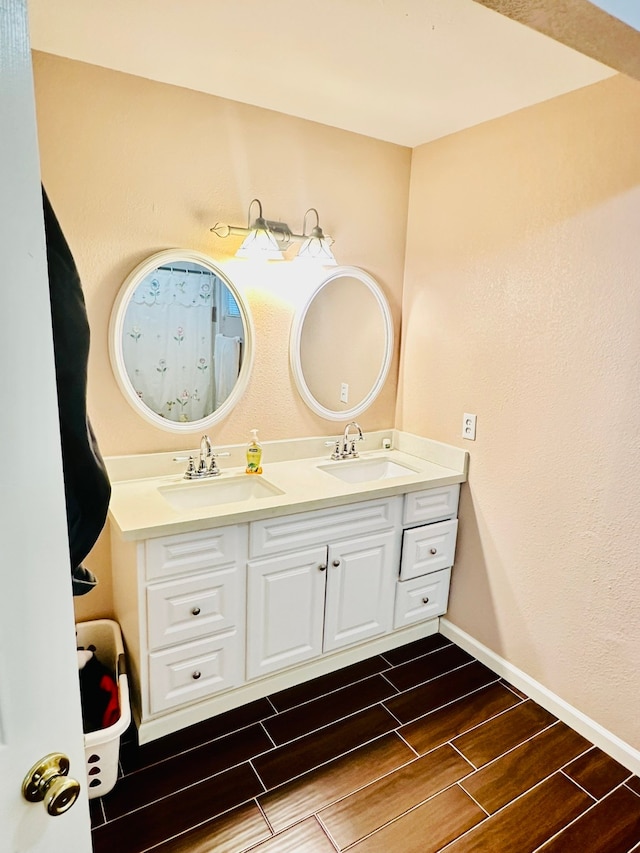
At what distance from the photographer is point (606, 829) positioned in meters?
1.58

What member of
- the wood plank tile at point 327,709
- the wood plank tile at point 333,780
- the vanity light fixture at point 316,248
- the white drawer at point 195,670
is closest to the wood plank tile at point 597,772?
the wood plank tile at point 333,780

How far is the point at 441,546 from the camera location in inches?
94.0

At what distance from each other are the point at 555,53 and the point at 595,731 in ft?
7.56

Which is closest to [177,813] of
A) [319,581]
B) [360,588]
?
[319,581]

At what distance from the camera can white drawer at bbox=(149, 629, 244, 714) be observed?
1.77m

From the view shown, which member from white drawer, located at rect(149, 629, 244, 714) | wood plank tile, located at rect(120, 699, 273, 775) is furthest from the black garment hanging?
wood plank tile, located at rect(120, 699, 273, 775)

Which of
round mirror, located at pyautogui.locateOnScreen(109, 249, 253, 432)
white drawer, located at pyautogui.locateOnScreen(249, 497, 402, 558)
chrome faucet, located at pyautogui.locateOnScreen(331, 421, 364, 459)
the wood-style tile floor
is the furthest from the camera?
chrome faucet, located at pyautogui.locateOnScreen(331, 421, 364, 459)

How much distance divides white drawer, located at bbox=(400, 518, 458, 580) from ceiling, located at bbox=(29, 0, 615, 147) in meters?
1.74

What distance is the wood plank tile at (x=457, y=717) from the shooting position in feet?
6.24

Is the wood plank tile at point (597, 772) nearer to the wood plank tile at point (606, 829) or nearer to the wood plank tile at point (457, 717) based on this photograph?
the wood plank tile at point (606, 829)

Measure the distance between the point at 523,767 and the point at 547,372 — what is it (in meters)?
1.41

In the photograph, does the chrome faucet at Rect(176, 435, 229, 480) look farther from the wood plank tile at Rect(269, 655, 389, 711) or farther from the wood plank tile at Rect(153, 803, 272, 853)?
the wood plank tile at Rect(153, 803, 272, 853)

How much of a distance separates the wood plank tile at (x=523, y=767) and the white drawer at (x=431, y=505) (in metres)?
0.91

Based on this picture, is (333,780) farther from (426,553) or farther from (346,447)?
A: (346,447)
